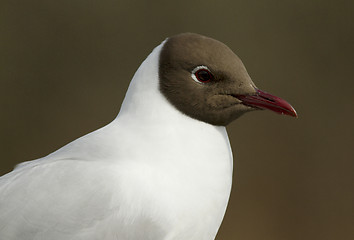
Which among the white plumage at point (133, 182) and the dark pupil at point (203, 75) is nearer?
the white plumage at point (133, 182)

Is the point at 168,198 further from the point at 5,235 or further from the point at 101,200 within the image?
the point at 5,235

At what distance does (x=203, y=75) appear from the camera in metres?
1.90

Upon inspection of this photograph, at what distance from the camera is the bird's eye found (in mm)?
1886

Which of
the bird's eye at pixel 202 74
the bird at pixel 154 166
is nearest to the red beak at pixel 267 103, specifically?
the bird at pixel 154 166

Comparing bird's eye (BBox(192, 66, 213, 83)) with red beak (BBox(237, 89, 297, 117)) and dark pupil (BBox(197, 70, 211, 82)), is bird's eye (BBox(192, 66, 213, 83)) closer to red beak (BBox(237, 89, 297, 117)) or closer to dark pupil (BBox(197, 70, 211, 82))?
dark pupil (BBox(197, 70, 211, 82))

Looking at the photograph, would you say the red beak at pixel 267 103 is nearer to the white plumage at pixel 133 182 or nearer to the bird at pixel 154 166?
the bird at pixel 154 166

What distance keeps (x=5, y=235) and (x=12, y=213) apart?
→ 72 mm

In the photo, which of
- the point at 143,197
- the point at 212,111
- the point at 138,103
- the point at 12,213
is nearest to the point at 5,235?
the point at 12,213

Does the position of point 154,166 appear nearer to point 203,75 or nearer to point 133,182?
point 133,182

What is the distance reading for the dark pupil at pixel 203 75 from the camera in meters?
1.89

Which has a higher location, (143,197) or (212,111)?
(212,111)

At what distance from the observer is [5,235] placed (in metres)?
1.77

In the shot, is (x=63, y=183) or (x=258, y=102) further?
(x=258, y=102)

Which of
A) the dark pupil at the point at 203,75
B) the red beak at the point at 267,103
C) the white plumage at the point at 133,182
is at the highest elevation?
the dark pupil at the point at 203,75
